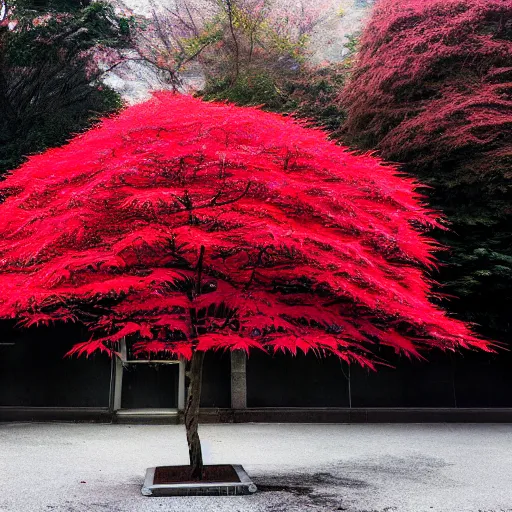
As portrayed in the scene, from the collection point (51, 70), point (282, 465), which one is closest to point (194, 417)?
point (282, 465)

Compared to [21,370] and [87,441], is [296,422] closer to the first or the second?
[87,441]

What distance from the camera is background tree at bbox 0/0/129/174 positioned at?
1390 centimetres

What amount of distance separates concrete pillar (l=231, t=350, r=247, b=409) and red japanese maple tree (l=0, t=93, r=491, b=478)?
6.90 m

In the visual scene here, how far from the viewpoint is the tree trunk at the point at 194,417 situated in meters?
5.93

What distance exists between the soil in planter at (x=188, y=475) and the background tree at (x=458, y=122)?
7.14 m

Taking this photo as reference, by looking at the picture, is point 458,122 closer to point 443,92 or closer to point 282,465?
point 443,92

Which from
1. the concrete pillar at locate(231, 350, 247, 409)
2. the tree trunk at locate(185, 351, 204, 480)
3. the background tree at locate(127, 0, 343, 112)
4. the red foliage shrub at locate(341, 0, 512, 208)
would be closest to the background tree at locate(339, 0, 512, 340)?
the red foliage shrub at locate(341, 0, 512, 208)

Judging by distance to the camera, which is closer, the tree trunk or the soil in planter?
the soil in planter

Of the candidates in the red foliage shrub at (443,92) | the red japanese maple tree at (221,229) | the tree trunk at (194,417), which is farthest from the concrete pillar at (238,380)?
the red japanese maple tree at (221,229)

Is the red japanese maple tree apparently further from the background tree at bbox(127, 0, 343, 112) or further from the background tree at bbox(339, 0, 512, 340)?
the background tree at bbox(127, 0, 343, 112)

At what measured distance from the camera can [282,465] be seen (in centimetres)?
750

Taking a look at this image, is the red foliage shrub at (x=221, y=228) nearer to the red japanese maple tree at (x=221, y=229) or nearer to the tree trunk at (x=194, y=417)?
the red japanese maple tree at (x=221, y=229)

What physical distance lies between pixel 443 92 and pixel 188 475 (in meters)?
10.1

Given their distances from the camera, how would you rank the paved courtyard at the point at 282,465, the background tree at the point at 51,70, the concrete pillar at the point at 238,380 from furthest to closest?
1. the background tree at the point at 51,70
2. the concrete pillar at the point at 238,380
3. the paved courtyard at the point at 282,465
